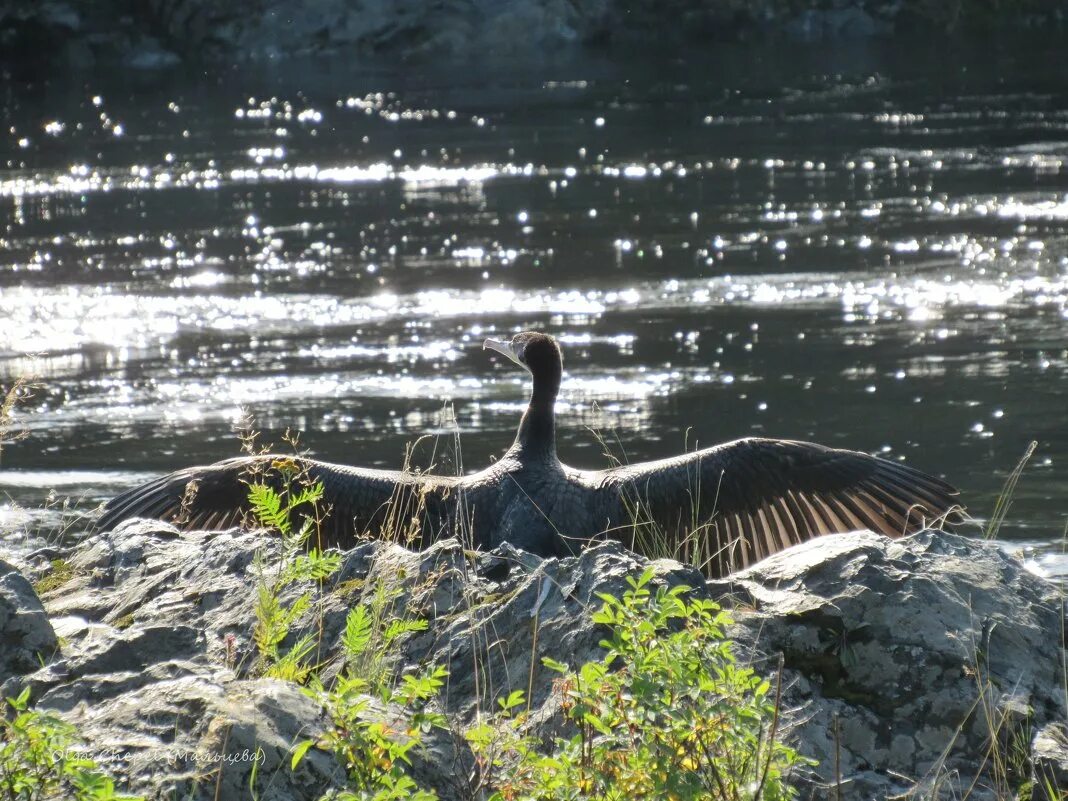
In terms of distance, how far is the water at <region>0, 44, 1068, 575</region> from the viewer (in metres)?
12.7

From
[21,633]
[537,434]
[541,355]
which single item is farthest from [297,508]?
[21,633]

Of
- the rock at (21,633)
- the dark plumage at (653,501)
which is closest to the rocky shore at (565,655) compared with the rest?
the rock at (21,633)

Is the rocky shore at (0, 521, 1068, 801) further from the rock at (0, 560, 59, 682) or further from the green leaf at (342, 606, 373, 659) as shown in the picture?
the green leaf at (342, 606, 373, 659)

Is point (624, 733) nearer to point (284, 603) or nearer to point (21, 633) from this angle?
point (284, 603)

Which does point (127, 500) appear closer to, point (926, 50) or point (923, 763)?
point (923, 763)

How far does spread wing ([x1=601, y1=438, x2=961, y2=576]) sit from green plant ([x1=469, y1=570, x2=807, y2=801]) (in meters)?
3.15

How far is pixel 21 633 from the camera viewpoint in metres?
4.21

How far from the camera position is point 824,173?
965 inches

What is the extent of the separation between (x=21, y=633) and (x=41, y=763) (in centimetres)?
114

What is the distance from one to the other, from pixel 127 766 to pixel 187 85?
1749 inches

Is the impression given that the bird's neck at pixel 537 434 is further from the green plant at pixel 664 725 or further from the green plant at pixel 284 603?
the green plant at pixel 664 725

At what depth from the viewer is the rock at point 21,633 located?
Result: 418 cm

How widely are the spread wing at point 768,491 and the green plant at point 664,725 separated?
10.3 ft

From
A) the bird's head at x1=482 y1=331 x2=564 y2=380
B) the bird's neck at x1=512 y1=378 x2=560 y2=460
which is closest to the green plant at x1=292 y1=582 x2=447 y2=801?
the bird's neck at x1=512 y1=378 x2=560 y2=460
